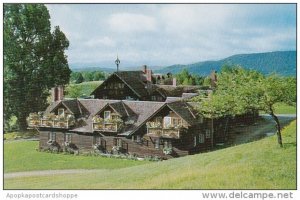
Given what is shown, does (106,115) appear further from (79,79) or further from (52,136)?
(52,136)

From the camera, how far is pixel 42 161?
17250 mm

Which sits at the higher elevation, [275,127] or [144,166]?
[275,127]

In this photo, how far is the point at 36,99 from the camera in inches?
703

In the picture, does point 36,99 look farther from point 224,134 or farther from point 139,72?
point 224,134

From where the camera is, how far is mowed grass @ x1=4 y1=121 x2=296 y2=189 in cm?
1491

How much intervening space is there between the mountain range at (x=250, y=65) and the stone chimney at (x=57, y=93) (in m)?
1.55

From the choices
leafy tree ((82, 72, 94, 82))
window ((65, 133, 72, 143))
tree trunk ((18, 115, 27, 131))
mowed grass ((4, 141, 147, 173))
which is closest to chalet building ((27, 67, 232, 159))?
window ((65, 133, 72, 143))

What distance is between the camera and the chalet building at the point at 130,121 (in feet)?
55.4

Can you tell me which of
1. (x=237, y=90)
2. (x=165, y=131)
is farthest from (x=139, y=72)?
(x=237, y=90)

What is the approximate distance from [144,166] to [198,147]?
181 centimetres

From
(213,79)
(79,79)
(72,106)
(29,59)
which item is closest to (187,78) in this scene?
(213,79)

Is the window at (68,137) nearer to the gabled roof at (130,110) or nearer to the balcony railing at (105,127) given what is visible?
the gabled roof at (130,110)

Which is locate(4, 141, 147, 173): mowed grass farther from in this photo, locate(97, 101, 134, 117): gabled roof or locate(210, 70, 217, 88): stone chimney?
locate(210, 70, 217, 88): stone chimney

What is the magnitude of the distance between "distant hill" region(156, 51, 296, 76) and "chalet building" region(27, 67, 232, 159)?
74 centimetres
